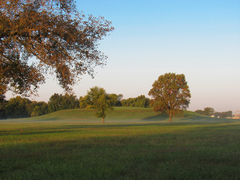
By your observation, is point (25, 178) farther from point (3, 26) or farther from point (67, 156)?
point (3, 26)

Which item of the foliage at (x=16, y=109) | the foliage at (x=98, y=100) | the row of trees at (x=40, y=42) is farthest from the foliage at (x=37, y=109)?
the row of trees at (x=40, y=42)

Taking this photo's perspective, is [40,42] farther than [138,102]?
No

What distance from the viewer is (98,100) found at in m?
54.5

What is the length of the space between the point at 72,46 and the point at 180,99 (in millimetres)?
46963

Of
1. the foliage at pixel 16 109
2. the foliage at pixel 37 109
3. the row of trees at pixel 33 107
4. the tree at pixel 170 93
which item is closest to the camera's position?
the tree at pixel 170 93

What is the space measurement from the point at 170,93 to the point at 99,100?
18.7 metres

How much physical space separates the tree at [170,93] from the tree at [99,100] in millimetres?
12224

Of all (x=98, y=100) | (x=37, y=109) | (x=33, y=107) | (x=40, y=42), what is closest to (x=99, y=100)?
(x=98, y=100)

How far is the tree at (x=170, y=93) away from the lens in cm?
5678

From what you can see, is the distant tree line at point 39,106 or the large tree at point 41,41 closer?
the large tree at point 41,41

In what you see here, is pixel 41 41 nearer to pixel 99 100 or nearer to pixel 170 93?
pixel 99 100

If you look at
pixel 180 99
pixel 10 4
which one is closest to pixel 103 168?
pixel 10 4

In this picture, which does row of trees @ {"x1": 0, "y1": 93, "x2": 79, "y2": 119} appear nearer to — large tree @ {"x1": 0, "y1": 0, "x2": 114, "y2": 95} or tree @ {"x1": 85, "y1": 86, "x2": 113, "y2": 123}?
tree @ {"x1": 85, "y1": 86, "x2": 113, "y2": 123}

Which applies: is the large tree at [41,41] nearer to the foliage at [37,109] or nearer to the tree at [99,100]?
the tree at [99,100]
